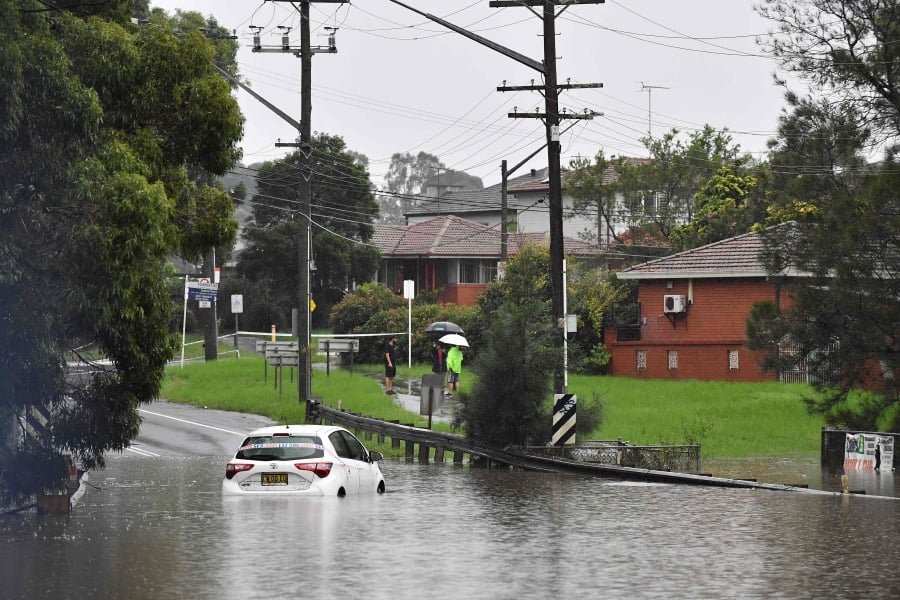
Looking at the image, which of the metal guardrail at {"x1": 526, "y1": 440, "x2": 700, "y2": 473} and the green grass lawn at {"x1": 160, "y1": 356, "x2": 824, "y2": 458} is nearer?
the metal guardrail at {"x1": 526, "y1": 440, "x2": 700, "y2": 473}

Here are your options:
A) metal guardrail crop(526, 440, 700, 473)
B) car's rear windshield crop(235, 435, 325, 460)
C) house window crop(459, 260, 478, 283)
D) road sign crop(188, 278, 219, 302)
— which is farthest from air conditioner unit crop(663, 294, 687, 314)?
car's rear windshield crop(235, 435, 325, 460)

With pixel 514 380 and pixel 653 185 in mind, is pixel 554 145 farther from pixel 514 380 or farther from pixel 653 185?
pixel 653 185

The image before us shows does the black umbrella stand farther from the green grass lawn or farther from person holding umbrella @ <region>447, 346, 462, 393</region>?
person holding umbrella @ <region>447, 346, 462, 393</region>

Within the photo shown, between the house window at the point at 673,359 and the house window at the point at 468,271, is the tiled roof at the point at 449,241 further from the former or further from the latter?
the house window at the point at 673,359

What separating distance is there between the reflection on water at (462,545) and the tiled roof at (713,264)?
2720cm

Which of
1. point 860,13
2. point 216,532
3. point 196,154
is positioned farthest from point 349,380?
point 216,532

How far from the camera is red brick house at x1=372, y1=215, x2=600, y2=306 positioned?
265 ft

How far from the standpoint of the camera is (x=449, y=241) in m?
82.2

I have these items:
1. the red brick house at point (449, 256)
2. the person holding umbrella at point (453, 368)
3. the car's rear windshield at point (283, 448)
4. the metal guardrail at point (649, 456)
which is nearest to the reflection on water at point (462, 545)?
the car's rear windshield at point (283, 448)

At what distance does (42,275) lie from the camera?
17406 mm

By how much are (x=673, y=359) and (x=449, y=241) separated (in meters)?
31.9

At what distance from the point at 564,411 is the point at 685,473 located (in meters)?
3.73

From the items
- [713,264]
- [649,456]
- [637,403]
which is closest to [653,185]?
[713,264]

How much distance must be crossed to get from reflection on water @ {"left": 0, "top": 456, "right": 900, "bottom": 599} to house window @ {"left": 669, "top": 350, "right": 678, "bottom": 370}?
2762 cm
